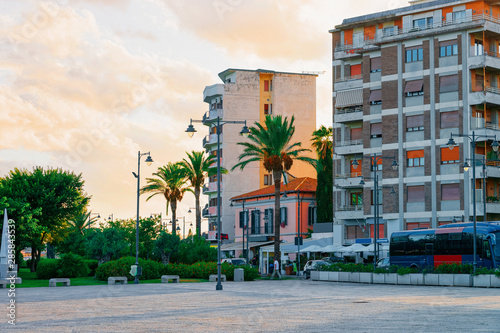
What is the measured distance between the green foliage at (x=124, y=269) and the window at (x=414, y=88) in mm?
24914

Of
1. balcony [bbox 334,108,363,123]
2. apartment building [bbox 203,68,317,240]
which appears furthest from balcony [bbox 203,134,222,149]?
balcony [bbox 334,108,363,123]

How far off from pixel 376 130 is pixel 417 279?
85.7 ft

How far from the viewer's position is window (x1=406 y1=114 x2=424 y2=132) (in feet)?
196

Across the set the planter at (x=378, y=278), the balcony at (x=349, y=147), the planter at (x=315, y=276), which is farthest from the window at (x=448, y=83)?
the planter at (x=378, y=278)

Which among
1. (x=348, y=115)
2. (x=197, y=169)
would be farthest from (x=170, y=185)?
(x=348, y=115)

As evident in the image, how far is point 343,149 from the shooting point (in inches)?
2603

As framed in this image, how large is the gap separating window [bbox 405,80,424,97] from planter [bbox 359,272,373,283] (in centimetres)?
2168

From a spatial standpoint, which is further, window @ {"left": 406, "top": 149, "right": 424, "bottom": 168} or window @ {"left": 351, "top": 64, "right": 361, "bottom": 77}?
window @ {"left": 351, "top": 64, "right": 361, "bottom": 77}

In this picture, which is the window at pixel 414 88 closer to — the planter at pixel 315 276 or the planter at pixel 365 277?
the planter at pixel 315 276

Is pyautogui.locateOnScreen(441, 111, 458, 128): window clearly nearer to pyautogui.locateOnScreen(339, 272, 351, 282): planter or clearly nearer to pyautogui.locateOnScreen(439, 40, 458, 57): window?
pyautogui.locateOnScreen(439, 40, 458, 57): window

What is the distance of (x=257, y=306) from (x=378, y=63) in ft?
145

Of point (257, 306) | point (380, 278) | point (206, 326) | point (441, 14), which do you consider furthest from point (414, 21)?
point (206, 326)

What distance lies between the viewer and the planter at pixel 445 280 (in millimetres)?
36594

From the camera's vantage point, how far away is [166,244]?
6122cm
